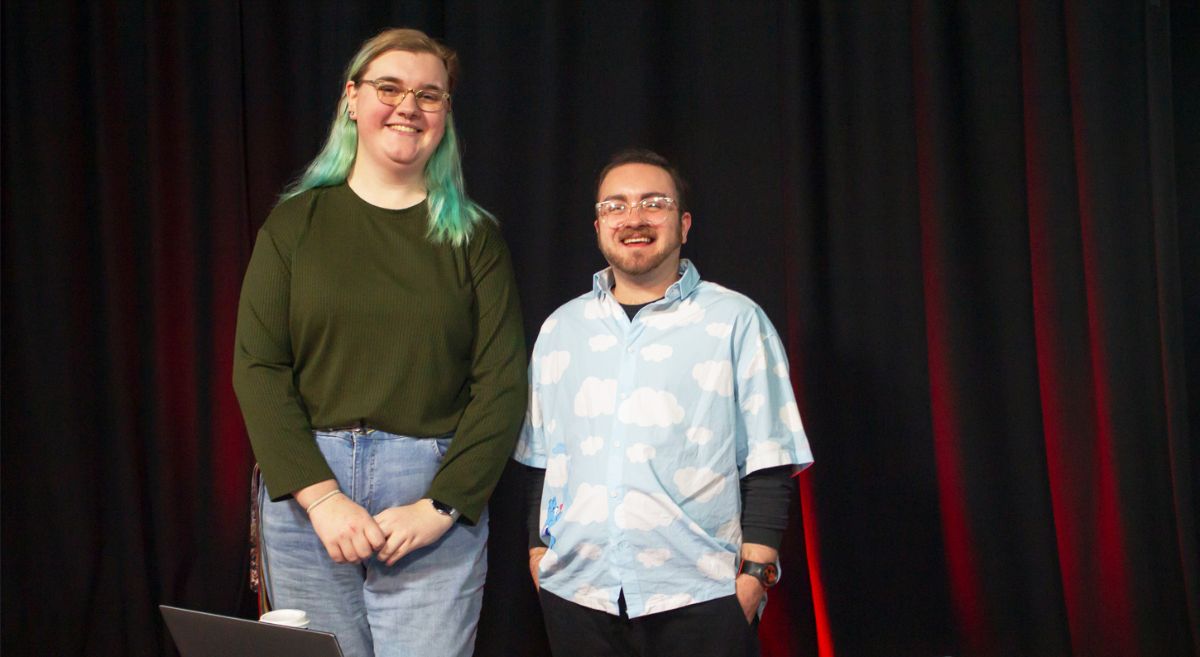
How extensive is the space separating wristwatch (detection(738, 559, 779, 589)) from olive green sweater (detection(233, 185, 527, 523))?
486 millimetres

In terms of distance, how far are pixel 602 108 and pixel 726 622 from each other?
154cm

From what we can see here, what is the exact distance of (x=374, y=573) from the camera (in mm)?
1677

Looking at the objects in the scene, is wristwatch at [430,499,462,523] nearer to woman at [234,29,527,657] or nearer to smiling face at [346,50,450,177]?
woman at [234,29,527,657]

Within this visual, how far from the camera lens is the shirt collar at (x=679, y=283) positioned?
189 cm

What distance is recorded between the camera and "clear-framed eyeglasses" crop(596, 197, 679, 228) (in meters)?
1.89

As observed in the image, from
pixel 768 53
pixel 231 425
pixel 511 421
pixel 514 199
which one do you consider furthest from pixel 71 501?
pixel 768 53

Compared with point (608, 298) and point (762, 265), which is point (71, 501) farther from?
A: point (762, 265)

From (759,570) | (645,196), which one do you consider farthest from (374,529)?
(645,196)

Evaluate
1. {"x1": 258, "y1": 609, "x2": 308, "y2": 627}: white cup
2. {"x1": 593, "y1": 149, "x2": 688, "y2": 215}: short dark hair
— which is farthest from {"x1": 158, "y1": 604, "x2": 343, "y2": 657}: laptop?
{"x1": 593, "y1": 149, "x2": 688, "y2": 215}: short dark hair

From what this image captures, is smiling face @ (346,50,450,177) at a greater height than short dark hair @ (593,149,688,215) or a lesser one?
greater

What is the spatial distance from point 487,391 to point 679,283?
432 mm

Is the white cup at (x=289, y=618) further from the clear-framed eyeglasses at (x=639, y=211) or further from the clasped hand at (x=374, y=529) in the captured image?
the clear-framed eyeglasses at (x=639, y=211)

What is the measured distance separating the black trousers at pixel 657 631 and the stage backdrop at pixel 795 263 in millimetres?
883

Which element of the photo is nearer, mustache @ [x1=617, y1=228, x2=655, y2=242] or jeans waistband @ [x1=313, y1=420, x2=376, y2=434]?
jeans waistband @ [x1=313, y1=420, x2=376, y2=434]
